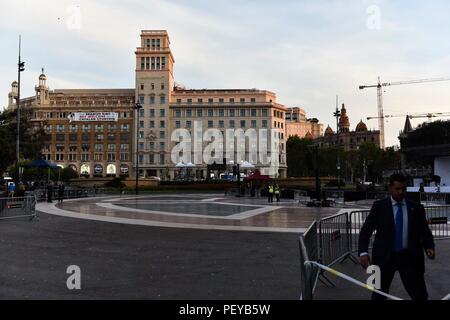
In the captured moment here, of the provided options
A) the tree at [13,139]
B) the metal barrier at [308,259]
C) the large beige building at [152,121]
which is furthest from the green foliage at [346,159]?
the metal barrier at [308,259]

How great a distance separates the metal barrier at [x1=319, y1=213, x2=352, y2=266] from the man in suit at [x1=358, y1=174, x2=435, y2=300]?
298 cm

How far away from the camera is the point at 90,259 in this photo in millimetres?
9219

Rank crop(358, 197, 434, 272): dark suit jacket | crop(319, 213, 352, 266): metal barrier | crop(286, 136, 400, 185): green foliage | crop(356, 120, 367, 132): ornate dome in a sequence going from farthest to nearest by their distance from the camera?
crop(356, 120, 367, 132): ornate dome
crop(286, 136, 400, 185): green foliage
crop(319, 213, 352, 266): metal barrier
crop(358, 197, 434, 272): dark suit jacket

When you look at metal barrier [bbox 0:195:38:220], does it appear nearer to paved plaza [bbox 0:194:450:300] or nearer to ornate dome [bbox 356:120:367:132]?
paved plaza [bbox 0:194:450:300]

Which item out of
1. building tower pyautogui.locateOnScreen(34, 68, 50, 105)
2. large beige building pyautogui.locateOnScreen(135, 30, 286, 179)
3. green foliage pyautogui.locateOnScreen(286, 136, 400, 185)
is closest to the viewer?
green foliage pyautogui.locateOnScreen(286, 136, 400, 185)

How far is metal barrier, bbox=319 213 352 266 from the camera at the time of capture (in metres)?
8.05

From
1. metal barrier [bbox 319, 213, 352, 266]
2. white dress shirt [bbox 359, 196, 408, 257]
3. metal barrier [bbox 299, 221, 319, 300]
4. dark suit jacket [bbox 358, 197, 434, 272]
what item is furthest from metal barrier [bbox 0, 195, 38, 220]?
white dress shirt [bbox 359, 196, 408, 257]

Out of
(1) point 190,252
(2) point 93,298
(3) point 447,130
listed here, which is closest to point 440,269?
(1) point 190,252

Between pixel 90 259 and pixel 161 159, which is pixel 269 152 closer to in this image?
pixel 161 159

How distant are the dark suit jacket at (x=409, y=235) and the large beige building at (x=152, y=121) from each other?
110 meters

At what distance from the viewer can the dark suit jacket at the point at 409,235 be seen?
187 inches

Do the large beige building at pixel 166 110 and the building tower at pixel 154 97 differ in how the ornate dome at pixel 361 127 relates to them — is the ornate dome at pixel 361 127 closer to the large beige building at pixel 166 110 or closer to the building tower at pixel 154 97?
the large beige building at pixel 166 110

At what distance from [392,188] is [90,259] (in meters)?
6.67
